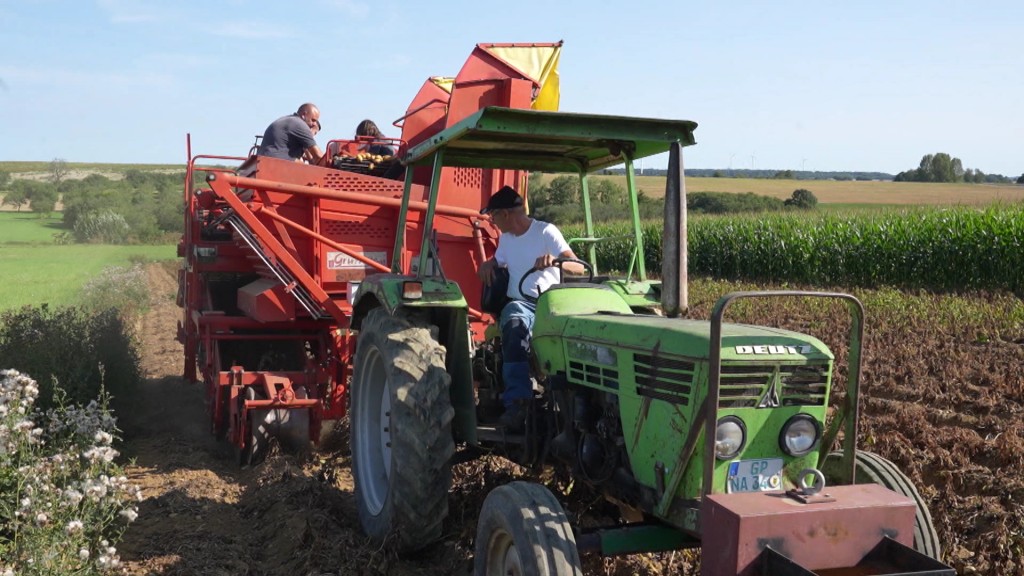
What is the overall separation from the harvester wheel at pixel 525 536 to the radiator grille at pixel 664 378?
552mm

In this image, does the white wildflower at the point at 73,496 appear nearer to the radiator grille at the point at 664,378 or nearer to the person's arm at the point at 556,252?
the person's arm at the point at 556,252

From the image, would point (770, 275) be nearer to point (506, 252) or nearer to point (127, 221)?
point (506, 252)

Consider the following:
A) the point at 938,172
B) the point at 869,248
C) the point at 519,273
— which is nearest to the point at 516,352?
the point at 519,273

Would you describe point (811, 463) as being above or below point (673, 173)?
below

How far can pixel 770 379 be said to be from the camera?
3316mm

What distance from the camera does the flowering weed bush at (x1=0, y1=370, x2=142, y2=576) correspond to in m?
3.86

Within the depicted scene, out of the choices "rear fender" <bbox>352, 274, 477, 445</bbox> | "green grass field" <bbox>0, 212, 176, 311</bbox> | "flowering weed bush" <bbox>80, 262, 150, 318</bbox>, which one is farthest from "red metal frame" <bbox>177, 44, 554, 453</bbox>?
"green grass field" <bbox>0, 212, 176, 311</bbox>

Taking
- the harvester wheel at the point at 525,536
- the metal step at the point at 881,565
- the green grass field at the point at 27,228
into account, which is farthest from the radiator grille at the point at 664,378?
the green grass field at the point at 27,228

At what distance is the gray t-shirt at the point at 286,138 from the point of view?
855 centimetres

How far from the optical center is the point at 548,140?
15.4ft

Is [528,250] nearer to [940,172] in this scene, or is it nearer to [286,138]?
[286,138]

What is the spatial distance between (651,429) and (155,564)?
2.78 metres

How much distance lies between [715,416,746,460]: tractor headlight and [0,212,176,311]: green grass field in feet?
52.8

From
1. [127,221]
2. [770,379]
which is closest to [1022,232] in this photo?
[770,379]
